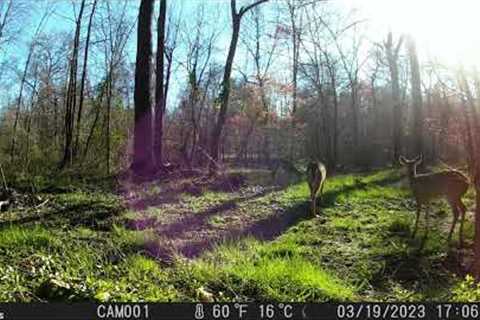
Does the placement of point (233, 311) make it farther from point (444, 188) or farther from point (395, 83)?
point (395, 83)

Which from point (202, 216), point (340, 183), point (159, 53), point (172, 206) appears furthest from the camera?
point (159, 53)

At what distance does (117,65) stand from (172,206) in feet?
70.0

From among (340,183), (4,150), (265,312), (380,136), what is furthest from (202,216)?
(380,136)

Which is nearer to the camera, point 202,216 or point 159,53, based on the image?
point 202,216

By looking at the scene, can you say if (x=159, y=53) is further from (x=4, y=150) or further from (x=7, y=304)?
(x=7, y=304)

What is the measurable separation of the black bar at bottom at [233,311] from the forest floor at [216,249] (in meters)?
0.26

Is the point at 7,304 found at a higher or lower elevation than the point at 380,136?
lower

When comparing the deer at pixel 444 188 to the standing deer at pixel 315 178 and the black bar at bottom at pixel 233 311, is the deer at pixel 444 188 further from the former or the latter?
the black bar at bottom at pixel 233 311

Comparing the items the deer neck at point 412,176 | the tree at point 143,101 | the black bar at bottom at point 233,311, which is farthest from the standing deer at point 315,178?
the black bar at bottom at point 233,311

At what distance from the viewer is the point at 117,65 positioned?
3134cm

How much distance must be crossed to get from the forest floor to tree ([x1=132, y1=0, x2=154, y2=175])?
1.55 m

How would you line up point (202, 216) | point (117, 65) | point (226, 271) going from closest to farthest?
1. point (226, 271)
2. point (202, 216)
3. point (117, 65)

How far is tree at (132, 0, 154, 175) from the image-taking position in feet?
49.7

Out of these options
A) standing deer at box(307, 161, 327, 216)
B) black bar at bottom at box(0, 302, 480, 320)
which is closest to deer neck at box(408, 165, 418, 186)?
standing deer at box(307, 161, 327, 216)
